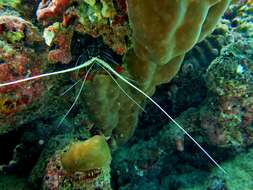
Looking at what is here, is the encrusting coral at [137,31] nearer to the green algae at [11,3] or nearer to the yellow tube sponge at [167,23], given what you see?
the yellow tube sponge at [167,23]

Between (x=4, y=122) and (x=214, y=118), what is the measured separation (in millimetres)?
3291

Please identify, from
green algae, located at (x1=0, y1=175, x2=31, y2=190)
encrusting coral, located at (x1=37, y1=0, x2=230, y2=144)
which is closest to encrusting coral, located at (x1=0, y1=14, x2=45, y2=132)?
encrusting coral, located at (x1=37, y1=0, x2=230, y2=144)

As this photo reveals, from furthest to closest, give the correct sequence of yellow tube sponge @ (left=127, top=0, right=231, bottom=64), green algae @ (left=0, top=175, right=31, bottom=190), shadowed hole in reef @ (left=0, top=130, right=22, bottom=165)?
shadowed hole in reef @ (left=0, top=130, right=22, bottom=165) < green algae @ (left=0, top=175, right=31, bottom=190) < yellow tube sponge @ (left=127, top=0, right=231, bottom=64)

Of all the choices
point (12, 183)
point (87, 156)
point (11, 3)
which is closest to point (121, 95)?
point (87, 156)

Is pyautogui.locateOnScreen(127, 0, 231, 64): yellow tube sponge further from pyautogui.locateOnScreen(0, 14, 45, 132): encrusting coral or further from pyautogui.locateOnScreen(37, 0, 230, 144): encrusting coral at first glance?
pyautogui.locateOnScreen(0, 14, 45, 132): encrusting coral

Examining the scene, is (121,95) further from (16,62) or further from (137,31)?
(16,62)

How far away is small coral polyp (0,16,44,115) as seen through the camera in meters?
3.32

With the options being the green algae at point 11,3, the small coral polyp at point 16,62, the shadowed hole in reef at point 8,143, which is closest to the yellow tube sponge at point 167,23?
the small coral polyp at point 16,62

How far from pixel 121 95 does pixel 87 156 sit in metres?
1.28

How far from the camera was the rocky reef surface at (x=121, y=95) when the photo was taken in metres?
3.32

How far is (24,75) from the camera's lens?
346 cm

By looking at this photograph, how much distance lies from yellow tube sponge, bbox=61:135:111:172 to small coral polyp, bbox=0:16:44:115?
88cm

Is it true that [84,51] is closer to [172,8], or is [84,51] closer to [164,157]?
[172,8]

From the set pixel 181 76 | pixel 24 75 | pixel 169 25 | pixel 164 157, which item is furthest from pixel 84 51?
pixel 164 157
